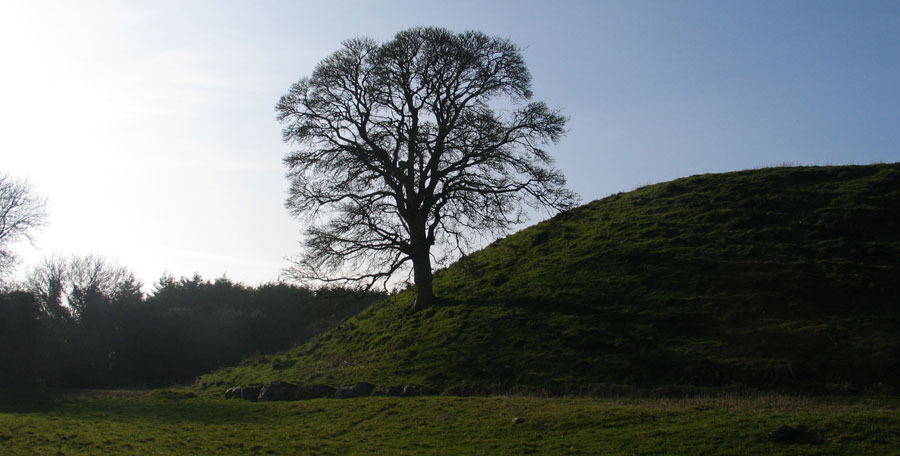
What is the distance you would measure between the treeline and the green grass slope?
833cm

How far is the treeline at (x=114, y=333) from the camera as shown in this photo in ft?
132

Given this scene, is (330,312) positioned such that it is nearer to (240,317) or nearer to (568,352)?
(568,352)

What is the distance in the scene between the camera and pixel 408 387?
73.1 feet

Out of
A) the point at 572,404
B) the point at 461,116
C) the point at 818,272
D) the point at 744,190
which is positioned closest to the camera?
the point at 572,404

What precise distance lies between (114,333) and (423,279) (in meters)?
26.6

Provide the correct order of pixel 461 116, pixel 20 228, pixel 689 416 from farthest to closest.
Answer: pixel 20 228 → pixel 461 116 → pixel 689 416

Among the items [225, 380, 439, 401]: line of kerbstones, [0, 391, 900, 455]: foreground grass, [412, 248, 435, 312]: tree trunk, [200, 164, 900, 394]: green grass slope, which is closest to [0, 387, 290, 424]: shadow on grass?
[0, 391, 900, 455]: foreground grass

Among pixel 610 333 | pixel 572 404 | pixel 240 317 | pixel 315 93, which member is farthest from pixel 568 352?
pixel 240 317

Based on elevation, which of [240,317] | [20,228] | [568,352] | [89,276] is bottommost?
[568,352]

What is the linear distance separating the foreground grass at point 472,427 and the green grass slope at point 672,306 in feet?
9.59

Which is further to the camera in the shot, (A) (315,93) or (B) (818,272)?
(A) (315,93)

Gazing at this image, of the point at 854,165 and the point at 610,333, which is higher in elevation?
the point at 854,165

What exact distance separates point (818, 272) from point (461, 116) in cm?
1736

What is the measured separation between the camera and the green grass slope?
21.0 m
